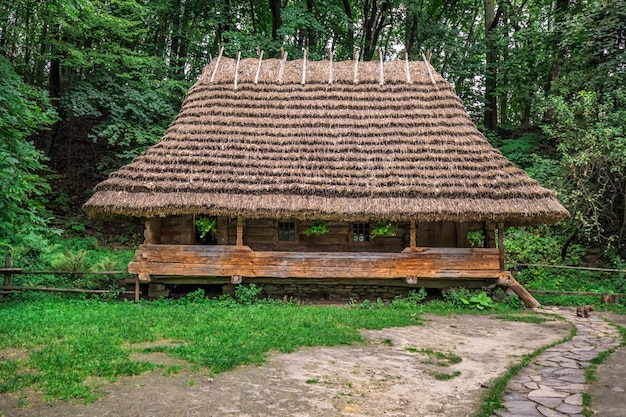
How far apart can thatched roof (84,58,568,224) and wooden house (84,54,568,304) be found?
33mm

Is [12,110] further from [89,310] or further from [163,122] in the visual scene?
[163,122]

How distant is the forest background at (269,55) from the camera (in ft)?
42.7

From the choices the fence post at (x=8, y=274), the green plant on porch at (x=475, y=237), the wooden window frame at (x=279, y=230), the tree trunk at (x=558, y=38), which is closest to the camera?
the fence post at (x=8, y=274)

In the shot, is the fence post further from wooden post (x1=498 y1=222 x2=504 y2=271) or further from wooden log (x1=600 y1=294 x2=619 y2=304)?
wooden log (x1=600 y1=294 x2=619 y2=304)

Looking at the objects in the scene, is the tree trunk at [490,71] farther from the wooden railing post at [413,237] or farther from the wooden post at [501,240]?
the wooden railing post at [413,237]

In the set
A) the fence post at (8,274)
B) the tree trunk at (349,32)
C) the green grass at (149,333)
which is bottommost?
the green grass at (149,333)

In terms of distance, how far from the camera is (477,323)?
10102mm

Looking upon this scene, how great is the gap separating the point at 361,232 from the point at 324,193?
214 centimetres

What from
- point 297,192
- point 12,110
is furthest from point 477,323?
point 12,110

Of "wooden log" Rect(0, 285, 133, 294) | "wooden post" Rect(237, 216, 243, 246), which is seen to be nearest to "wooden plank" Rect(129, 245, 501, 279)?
"wooden post" Rect(237, 216, 243, 246)

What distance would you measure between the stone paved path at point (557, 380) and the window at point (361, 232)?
5.90 m

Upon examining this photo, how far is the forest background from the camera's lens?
1302cm

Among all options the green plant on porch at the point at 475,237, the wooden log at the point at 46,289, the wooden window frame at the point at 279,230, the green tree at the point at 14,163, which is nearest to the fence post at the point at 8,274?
the wooden log at the point at 46,289

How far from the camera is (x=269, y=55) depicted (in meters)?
22.8
